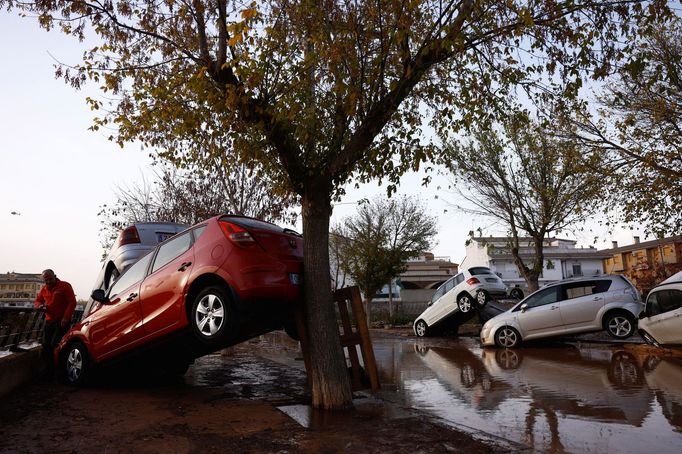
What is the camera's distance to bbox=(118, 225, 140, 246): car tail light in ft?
36.2

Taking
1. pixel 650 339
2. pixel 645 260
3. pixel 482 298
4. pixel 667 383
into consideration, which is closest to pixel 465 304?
pixel 482 298

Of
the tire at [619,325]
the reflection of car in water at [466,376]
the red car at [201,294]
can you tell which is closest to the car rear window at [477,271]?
the reflection of car in water at [466,376]

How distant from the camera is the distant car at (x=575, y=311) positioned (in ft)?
43.9

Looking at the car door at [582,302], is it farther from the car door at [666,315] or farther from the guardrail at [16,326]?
the guardrail at [16,326]

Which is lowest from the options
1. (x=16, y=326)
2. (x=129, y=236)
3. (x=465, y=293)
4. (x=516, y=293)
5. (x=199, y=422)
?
(x=199, y=422)

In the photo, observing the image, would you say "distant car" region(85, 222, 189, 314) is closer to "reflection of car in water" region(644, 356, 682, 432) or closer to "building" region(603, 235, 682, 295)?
"reflection of car in water" region(644, 356, 682, 432)

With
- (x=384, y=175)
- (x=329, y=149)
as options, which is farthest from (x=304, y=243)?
(x=384, y=175)

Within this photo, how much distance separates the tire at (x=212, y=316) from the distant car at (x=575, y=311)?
32.9 ft

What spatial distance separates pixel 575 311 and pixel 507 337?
1.92 m

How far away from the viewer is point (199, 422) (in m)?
6.43

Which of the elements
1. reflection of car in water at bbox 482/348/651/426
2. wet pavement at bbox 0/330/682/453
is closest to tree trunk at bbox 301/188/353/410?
wet pavement at bbox 0/330/682/453

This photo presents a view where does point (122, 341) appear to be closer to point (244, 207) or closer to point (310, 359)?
point (310, 359)

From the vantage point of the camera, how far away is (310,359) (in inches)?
291

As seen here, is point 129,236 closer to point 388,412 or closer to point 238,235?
point 238,235
